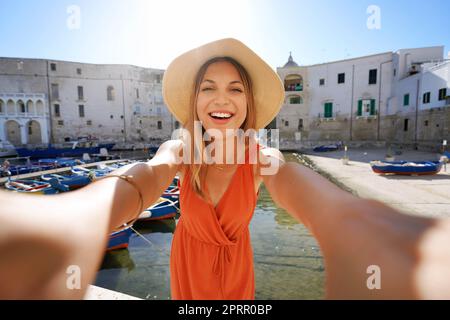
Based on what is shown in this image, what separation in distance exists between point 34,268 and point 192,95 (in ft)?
5.00

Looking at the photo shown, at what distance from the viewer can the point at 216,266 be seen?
1687 millimetres

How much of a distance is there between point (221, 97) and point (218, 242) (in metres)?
0.98

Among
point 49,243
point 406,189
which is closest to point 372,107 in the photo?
point 406,189

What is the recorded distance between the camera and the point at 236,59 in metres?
1.84

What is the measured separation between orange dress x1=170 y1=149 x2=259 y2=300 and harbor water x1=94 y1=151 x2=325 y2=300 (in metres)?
4.06

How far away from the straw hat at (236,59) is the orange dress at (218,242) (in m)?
0.65

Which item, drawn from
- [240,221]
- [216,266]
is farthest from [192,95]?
[216,266]

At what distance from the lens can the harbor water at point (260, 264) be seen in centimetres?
559

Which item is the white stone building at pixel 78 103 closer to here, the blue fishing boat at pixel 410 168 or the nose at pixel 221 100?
the blue fishing boat at pixel 410 168

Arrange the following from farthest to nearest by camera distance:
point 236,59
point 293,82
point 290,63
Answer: point 290,63
point 293,82
point 236,59

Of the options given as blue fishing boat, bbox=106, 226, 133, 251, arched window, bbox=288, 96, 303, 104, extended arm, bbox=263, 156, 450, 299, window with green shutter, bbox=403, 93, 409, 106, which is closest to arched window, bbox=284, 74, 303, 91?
arched window, bbox=288, 96, 303, 104

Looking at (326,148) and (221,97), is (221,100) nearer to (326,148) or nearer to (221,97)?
(221,97)

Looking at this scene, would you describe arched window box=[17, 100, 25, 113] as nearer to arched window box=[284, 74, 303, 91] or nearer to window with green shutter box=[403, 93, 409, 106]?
arched window box=[284, 74, 303, 91]

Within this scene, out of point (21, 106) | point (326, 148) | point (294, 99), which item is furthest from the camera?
point (294, 99)
